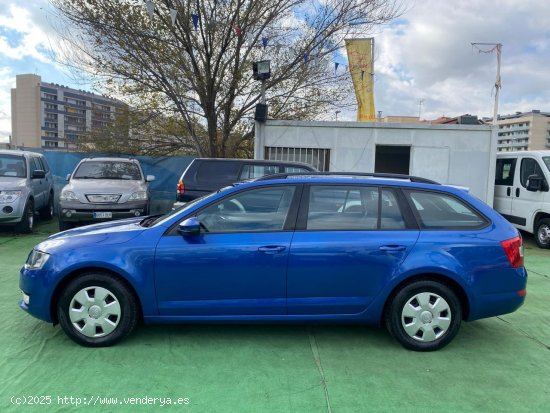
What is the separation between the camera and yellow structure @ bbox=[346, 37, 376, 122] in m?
12.9

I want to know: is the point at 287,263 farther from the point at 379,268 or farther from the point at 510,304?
the point at 510,304

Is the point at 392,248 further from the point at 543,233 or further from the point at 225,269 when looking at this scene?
the point at 543,233

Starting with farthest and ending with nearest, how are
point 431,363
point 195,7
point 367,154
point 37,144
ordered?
1. point 37,144
2. point 195,7
3. point 367,154
4. point 431,363

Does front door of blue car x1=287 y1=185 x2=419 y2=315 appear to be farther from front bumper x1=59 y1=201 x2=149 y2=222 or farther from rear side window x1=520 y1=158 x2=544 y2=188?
rear side window x1=520 y1=158 x2=544 y2=188

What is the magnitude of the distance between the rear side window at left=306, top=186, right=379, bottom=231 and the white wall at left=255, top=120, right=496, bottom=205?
7138 mm

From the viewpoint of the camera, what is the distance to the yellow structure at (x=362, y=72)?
12.9 m

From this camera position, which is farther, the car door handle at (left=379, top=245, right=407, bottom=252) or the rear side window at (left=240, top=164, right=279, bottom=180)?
the rear side window at (left=240, top=164, right=279, bottom=180)

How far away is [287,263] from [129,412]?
158cm

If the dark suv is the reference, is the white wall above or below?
above

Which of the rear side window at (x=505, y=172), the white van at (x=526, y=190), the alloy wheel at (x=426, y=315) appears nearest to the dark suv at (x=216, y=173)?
the alloy wheel at (x=426, y=315)

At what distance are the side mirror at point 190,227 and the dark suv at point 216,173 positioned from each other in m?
4.10

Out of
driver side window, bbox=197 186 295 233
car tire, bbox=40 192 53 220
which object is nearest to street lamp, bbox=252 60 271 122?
car tire, bbox=40 192 53 220

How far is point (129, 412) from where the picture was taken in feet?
9.29

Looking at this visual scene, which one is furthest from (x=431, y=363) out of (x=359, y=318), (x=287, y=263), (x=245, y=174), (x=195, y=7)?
(x=195, y=7)
